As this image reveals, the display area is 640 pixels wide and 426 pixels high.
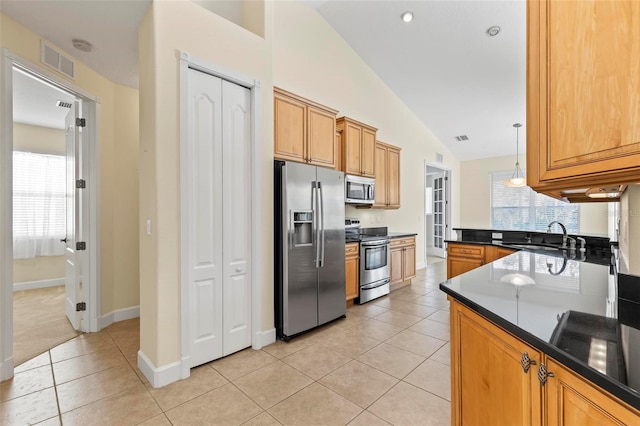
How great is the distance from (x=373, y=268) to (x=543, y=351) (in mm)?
3426

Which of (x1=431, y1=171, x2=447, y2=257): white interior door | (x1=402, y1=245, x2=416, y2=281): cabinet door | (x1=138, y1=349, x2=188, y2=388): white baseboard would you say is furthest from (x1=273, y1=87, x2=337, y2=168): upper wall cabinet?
(x1=431, y1=171, x2=447, y2=257): white interior door

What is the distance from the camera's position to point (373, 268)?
4.33m

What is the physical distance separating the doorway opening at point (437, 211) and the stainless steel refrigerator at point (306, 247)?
16.7 feet

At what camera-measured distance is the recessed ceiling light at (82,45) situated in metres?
2.69

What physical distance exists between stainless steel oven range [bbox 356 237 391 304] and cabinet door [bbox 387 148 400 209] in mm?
1113

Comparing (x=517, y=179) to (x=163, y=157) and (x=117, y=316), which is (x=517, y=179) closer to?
(x=163, y=157)

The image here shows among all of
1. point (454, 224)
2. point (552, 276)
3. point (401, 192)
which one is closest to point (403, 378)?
point (552, 276)

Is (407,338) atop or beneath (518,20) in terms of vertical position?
beneath

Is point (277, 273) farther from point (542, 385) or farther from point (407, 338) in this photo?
point (542, 385)

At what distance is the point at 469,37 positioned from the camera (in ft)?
13.8

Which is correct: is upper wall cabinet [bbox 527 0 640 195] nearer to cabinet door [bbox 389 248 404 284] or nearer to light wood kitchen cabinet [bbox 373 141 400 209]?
cabinet door [bbox 389 248 404 284]

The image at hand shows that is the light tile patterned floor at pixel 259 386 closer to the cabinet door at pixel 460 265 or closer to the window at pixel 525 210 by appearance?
the cabinet door at pixel 460 265

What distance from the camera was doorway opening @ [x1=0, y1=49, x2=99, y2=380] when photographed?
235 centimetres

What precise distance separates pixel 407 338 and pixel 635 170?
8.67 feet
